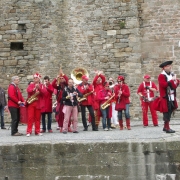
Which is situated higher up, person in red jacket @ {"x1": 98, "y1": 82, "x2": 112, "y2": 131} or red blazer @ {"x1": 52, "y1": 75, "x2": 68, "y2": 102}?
red blazer @ {"x1": 52, "y1": 75, "x2": 68, "y2": 102}

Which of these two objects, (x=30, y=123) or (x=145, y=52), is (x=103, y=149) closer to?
(x=30, y=123)

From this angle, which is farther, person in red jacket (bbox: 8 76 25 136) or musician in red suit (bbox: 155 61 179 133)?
person in red jacket (bbox: 8 76 25 136)

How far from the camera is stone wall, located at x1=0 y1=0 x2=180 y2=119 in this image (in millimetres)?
16000

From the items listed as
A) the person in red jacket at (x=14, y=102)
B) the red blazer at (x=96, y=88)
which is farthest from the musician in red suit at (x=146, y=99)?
the person in red jacket at (x=14, y=102)

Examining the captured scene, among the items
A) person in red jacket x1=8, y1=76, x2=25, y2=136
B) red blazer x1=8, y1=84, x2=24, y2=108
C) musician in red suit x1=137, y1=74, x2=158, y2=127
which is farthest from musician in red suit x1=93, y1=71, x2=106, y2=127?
red blazer x1=8, y1=84, x2=24, y2=108

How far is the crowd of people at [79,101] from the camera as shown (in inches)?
385

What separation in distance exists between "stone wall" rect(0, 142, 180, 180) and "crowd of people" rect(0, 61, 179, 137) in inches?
62.9

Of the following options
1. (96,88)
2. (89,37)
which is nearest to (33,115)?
(96,88)

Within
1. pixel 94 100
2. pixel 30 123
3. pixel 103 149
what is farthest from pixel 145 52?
pixel 103 149

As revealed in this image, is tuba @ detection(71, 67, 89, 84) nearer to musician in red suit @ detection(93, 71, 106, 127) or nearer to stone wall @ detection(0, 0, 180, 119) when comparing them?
stone wall @ detection(0, 0, 180, 119)

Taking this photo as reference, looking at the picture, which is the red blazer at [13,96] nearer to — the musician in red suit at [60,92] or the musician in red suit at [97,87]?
the musician in red suit at [60,92]

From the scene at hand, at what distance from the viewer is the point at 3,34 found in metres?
16.4

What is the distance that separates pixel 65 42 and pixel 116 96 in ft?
18.1

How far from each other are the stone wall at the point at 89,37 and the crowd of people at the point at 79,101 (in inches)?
127
